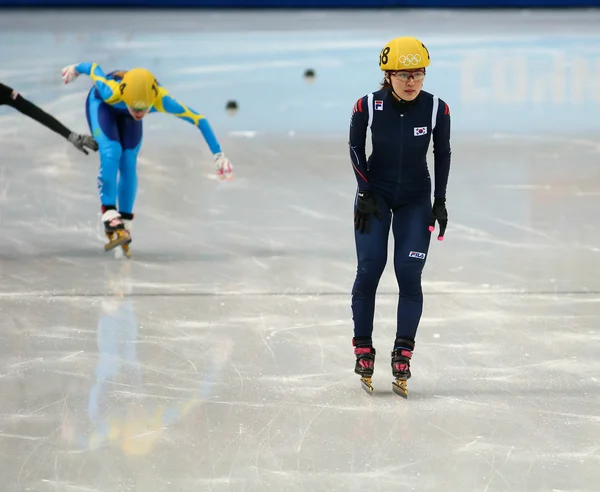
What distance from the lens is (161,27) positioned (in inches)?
765

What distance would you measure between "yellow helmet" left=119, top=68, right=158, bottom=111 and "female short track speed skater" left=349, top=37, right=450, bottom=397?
7.65ft

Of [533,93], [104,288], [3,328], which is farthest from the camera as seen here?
[533,93]

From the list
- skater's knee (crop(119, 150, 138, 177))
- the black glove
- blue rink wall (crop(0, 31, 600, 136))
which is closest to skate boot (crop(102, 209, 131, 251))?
skater's knee (crop(119, 150, 138, 177))

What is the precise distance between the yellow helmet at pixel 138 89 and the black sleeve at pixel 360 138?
2.36 meters

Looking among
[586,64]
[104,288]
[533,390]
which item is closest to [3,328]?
[104,288]

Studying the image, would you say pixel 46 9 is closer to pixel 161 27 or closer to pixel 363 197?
pixel 161 27

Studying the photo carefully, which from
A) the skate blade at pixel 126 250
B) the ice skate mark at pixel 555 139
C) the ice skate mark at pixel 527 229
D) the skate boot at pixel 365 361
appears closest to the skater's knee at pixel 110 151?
the skate blade at pixel 126 250

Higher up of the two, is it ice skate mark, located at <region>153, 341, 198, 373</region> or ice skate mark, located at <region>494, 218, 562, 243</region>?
ice skate mark, located at <region>494, 218, 562, 243</region>

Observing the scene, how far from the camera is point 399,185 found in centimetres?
482

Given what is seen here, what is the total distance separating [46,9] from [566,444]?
1946 cm

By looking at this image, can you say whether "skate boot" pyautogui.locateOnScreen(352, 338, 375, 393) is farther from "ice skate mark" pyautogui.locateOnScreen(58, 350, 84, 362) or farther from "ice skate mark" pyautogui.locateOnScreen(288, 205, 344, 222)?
"ice skate mark" pyautogui.locateOnScreen(288, 205, 344, 222)

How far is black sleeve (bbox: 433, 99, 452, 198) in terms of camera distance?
15.6 feet

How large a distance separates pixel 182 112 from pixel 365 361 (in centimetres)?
270

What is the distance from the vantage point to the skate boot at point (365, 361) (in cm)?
498
